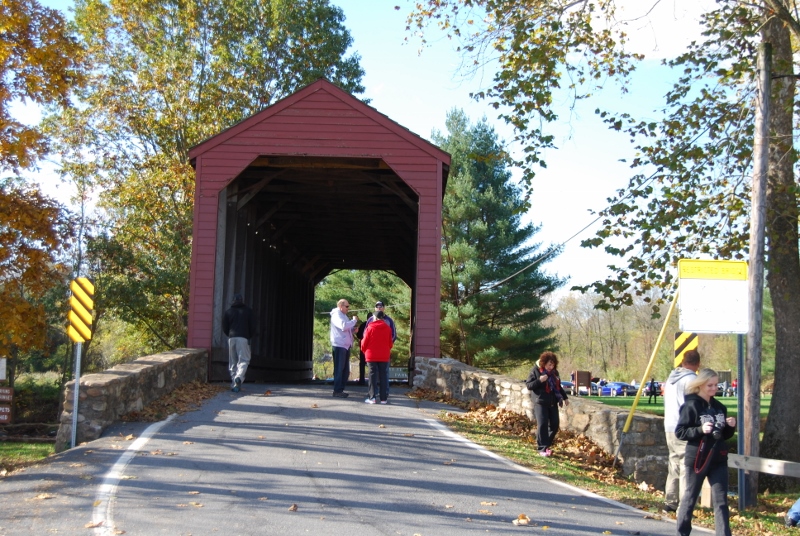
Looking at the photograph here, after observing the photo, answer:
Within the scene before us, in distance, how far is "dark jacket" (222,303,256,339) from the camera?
43.9 ft

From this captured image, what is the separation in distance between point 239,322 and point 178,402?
7.60 ft

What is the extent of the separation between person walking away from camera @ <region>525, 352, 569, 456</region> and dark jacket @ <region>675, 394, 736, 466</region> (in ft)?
10.4

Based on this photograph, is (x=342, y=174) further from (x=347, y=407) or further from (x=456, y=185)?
(x=456, y=185)

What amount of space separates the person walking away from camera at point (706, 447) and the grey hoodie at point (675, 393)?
1.13 metres

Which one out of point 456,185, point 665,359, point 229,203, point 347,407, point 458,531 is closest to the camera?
point 458,531

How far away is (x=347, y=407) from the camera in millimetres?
11719

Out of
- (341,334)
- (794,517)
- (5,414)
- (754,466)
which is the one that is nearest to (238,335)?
(341,334)

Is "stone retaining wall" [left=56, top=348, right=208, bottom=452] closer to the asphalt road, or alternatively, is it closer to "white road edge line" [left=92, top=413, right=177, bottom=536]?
the asphalt road

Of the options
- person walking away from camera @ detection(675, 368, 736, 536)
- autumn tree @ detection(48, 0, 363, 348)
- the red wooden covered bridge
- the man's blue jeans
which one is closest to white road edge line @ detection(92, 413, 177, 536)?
the man's blue jeans

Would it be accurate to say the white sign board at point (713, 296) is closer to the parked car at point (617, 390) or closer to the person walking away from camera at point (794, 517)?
the person walking away from camera at point (794, 517)

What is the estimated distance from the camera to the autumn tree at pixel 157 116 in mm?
27000

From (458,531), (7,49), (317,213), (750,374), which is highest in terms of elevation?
(7,49)

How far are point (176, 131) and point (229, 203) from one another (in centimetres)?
1347

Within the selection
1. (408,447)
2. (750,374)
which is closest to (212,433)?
(408,447)
